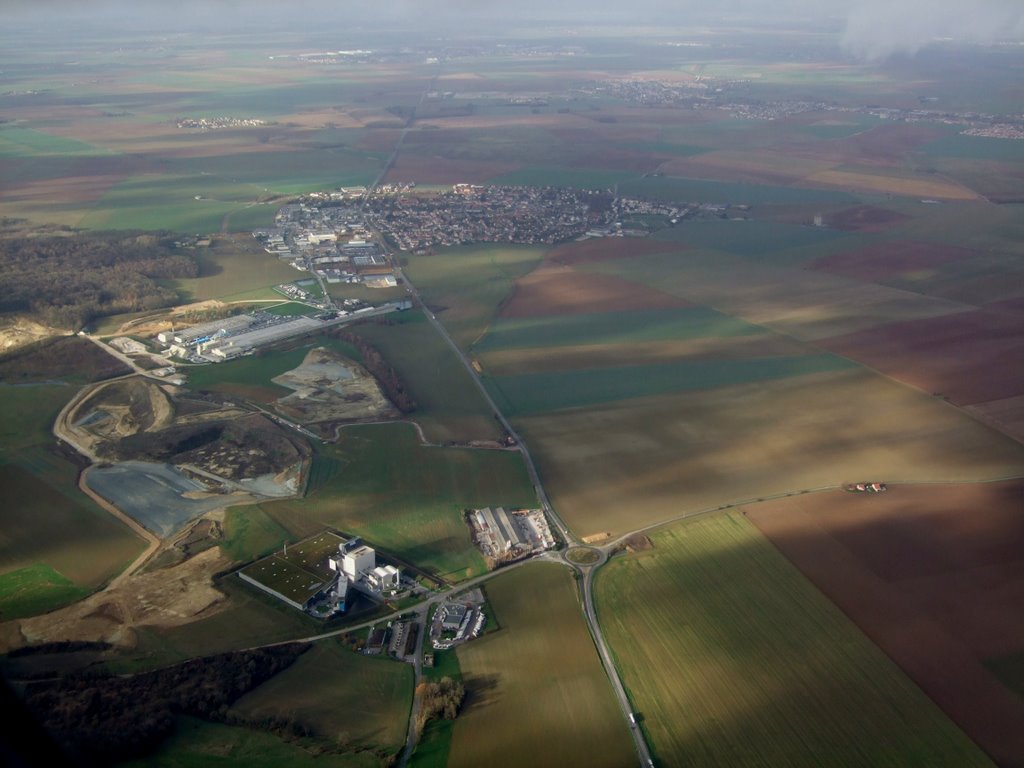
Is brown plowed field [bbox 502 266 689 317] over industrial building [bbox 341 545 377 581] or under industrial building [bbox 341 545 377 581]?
under

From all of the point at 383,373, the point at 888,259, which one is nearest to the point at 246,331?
the point at 383,373

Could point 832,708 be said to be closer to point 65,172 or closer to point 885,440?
point 885,440

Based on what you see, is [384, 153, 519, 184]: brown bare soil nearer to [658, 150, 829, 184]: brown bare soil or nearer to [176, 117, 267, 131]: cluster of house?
[658, 150, 829, 184]: brown bare soil

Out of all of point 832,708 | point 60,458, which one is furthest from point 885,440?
point 60,458

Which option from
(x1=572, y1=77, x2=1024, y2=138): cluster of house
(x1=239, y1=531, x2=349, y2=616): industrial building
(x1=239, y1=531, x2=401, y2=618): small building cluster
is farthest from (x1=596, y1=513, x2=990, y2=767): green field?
(x1=572, y1=77, x2=1024, y2=138): cluster of house

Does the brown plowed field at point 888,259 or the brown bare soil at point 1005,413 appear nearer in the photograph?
the brown bare soil at point 1005,413

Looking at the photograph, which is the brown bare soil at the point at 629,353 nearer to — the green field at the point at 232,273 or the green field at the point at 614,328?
the green field at the point at 614,328

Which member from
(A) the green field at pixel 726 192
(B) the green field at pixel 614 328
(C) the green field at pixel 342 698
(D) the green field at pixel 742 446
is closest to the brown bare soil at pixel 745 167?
(A) the green field at pixel 726 192
